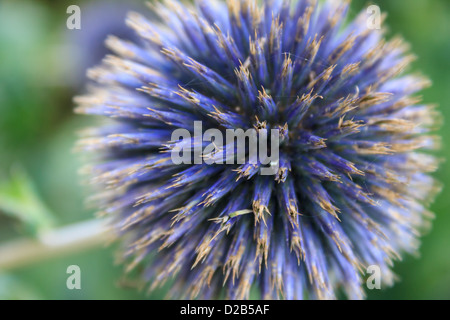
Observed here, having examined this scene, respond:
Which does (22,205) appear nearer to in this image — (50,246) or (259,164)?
(50,246)

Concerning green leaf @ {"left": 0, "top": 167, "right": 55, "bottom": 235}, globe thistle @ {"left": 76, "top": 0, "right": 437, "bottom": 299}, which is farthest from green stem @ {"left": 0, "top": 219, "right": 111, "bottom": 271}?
globe thistle @ {"left": 76, "top": 0, "right": 437, "bottom": 299}

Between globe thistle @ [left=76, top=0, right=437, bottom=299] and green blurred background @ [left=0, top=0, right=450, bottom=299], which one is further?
green blurred background @ [left=0, top=0, right=450, bottom=299]

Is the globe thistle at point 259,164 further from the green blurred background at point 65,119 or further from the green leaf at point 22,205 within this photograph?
the green blurred background at point 65,119

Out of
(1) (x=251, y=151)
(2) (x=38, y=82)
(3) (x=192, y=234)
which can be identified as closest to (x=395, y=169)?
(1) (x=251, y=151)

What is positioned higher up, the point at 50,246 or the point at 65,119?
the point at 65,119

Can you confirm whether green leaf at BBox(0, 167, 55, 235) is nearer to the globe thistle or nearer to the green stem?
the green stem

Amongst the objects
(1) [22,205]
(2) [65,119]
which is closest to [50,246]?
(1) [22,205]

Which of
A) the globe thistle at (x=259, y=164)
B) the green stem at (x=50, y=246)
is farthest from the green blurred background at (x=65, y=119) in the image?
the globe thistle at (x=259, y=164)
